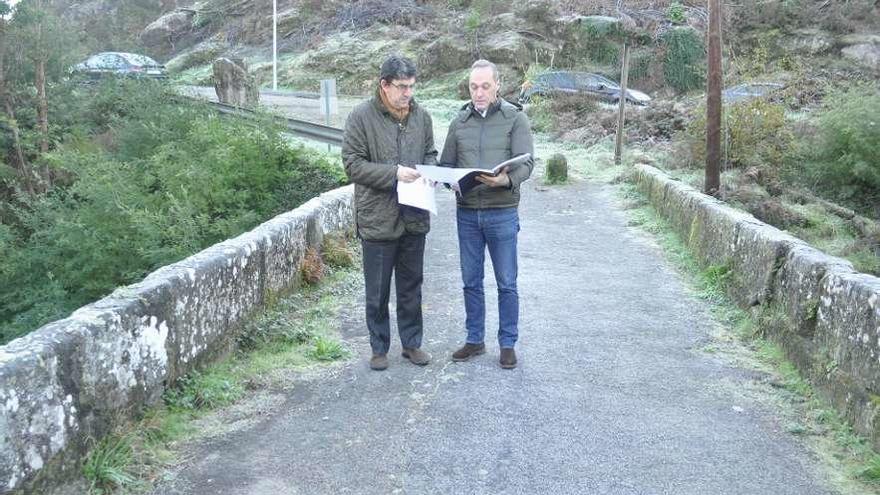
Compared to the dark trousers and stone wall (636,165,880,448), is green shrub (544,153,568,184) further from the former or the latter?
the dark trousers

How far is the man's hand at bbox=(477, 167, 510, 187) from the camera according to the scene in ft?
15.0

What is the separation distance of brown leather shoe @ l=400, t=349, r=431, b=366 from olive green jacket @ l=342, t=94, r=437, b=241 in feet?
2.83

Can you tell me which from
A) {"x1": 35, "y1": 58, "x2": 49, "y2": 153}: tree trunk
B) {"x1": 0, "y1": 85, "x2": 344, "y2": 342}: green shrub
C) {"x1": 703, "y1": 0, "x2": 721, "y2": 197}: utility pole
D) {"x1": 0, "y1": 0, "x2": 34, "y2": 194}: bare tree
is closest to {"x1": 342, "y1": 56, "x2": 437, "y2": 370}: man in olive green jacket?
{"x1": 0, "y1": 85, "x2": 344, "y2": 342}: green shrub

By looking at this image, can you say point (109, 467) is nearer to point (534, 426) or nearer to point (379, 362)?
point (379, 362)

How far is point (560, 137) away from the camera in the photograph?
1927 centimetres

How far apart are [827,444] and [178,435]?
342 cm

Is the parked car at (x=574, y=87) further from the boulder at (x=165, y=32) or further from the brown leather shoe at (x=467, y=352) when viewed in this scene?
the boulder at (x=165, y=32)

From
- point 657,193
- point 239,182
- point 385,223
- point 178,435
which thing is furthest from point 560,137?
point 178,435

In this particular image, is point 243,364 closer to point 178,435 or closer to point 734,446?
point 178,435

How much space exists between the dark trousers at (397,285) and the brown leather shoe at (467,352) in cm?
27

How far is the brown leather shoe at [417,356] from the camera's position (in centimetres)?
494

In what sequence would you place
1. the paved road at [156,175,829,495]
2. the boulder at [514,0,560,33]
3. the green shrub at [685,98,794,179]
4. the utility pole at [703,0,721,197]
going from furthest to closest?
the boulder at [514,0,560,33], the green shrub at [685,98,794,179], the utility pole at [703,0,721,197], the paved road at [156,175,829,495]

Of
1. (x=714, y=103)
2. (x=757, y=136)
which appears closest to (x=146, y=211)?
(x=714, y=103)

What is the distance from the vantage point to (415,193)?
4523 mm
